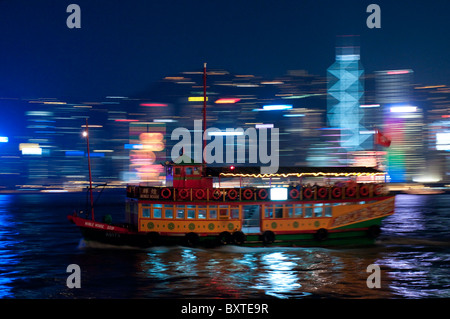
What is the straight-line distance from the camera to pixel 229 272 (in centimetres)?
2448

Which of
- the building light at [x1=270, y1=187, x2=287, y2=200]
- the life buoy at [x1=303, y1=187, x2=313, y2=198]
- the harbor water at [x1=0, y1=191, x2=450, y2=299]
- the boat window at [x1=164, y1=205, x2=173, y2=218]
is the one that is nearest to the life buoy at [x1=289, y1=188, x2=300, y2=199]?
the building light at [x1=270, y1=187, x2=287, y2=200]

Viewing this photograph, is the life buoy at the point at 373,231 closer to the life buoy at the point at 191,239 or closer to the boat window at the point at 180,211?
the life buoy at the point at 191,239

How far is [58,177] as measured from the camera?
182875mm

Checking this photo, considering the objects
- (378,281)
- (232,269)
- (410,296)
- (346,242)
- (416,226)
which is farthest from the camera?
(416,226)

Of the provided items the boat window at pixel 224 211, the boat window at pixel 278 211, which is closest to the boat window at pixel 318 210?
the boat window at pixel 278 211

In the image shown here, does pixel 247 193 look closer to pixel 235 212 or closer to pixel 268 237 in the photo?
pixel 235 212

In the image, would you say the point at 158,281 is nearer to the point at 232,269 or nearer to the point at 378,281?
the point at 232,269

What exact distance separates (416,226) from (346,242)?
81.0ft

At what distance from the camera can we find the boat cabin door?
30031mm

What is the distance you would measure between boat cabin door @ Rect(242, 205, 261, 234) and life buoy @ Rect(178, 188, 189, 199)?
3.73 meters

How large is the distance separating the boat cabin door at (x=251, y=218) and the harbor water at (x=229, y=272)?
1.75 metres

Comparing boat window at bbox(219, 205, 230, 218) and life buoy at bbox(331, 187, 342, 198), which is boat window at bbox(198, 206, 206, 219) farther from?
life buoy at bbox(331, 187, 342, 198)

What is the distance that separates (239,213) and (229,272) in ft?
16.1
